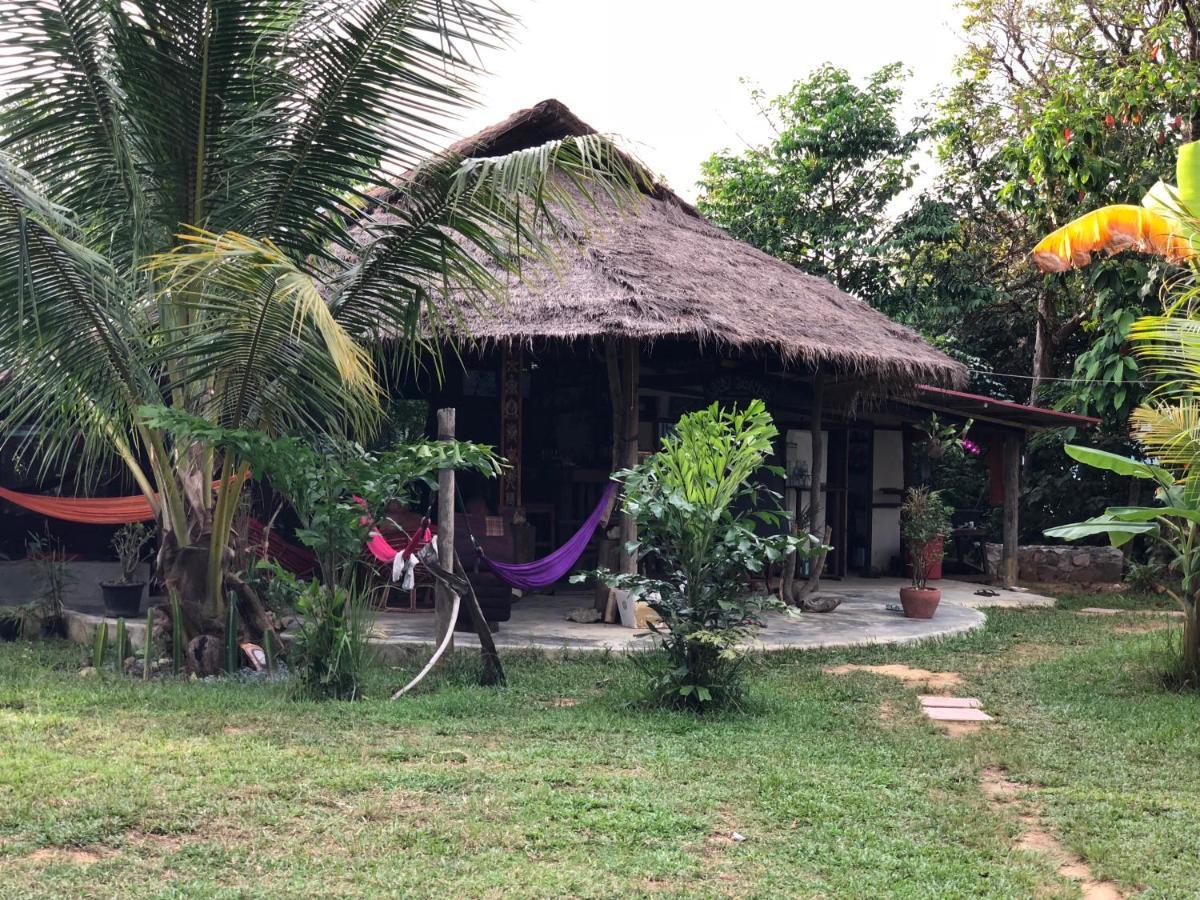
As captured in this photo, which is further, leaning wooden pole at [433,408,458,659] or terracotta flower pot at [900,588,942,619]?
terracotta flower pot at [900,588,942,619]

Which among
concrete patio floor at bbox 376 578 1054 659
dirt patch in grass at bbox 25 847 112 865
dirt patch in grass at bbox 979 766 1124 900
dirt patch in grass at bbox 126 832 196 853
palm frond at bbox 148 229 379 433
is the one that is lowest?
dirt patch in grass at bbox 979 766 1124 900

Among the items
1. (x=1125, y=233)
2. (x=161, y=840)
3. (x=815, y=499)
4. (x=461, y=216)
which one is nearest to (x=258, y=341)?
(x=461, y=216)

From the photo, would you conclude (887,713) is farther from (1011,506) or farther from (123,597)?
(1011,506)

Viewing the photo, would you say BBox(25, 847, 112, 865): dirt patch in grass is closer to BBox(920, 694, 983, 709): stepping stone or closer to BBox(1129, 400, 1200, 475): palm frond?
BBox(920, 694, 983, 709): stepping stone

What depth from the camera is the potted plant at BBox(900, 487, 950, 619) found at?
28.4 feet

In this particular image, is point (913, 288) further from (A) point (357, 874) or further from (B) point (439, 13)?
(A) point (357, 874)

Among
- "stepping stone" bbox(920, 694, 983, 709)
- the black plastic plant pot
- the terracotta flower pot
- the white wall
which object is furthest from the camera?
the white wall

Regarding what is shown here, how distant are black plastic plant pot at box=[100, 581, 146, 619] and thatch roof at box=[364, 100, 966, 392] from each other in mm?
2828

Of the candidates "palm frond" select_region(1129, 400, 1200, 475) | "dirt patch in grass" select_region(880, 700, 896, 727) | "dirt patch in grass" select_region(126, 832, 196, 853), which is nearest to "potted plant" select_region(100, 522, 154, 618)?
"dirt patch in grass" select_region(126, 832, 196, 853)

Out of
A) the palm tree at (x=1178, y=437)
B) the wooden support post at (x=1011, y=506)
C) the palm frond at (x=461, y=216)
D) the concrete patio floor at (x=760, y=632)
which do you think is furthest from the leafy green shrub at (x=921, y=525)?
the palm frond at (x=461, y=216)

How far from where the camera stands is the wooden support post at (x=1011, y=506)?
11422 mm

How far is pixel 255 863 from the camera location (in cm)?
317

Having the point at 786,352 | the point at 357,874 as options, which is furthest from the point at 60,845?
the point at 786,352

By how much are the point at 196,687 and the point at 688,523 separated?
248 cm
